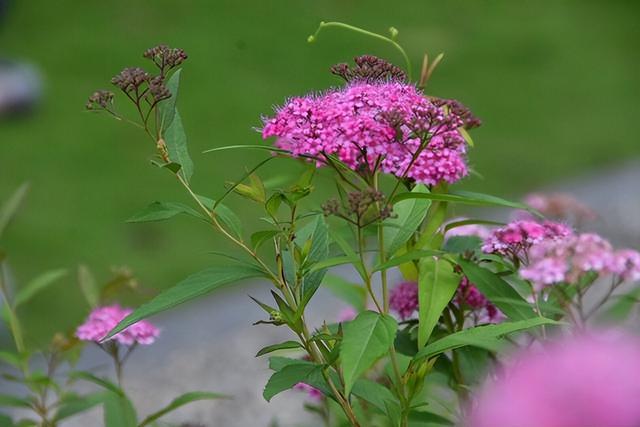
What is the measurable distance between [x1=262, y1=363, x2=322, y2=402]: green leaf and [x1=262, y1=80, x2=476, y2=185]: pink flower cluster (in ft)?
0.61

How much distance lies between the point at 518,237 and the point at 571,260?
4.0 inches

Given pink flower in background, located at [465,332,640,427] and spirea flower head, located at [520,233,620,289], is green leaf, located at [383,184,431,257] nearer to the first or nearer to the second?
spirea flower head, located at [520,233,620,289]

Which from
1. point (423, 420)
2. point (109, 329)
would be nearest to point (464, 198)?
point (423, 420)

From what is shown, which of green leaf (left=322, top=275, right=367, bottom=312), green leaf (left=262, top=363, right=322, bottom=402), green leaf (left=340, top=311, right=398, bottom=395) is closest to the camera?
green leaf (left=340, top=311, right=398, bottom=395)

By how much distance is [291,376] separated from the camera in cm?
90

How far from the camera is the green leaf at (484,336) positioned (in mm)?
850

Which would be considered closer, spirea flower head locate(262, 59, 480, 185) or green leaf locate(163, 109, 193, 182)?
spirea flower head locate(262, 59, 480, 185)

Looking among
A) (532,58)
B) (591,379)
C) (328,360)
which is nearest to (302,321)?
(328,360)

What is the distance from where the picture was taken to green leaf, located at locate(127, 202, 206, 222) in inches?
36.0

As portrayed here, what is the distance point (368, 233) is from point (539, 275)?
28cm

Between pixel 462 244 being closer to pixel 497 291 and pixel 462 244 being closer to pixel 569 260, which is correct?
pixel 497 291

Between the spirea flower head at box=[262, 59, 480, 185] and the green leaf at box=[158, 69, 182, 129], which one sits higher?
the green leaf at box=[158, 69, 182, 129]

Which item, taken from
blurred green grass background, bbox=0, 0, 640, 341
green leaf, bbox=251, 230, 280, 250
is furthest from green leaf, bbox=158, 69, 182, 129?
blurred green grass background, bbox=0, 0, 640, 341

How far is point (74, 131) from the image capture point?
509 cm
